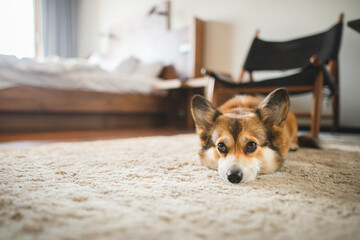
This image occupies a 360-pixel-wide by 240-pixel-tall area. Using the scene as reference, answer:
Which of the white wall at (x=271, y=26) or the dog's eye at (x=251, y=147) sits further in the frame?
the white wall at (x=271, y=26)

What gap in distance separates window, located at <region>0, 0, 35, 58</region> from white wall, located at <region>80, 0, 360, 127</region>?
3.48m

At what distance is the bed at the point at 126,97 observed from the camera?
2.58 metres

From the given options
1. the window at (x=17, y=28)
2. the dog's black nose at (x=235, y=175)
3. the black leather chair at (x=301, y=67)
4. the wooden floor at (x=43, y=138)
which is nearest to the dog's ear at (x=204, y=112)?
the dog's black nose at (x=235, y=175)

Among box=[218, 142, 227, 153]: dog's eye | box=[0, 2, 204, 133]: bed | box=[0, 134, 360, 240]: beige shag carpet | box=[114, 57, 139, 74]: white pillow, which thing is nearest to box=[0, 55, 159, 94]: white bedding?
box=[0, 2, 204, 133]: bed

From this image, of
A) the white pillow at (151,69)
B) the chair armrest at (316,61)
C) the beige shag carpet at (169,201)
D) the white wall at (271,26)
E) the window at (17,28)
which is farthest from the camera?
the window at (17,28)

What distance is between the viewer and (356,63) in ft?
8.33

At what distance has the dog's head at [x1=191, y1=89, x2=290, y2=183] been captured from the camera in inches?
37.0

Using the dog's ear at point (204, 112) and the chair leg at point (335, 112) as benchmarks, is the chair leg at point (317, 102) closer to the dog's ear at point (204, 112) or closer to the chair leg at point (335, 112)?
the chair leg at point (335, 112)

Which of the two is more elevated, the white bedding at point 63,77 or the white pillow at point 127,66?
the white pillow at point 127,66

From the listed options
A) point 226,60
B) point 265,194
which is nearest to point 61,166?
point 265,194

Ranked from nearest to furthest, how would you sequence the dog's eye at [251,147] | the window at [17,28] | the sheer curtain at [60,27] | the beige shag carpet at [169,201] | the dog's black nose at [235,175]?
the beige shag carpet at [169,201] < the dog's black nose at [235,175] < the dog's eye at [251,147] < the window at [17,28] < the sheer curtain at [60,27]

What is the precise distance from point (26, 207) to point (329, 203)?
0.93 m

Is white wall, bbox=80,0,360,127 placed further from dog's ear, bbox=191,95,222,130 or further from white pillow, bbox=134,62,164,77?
dog's ear, bbox=191,95,222,130

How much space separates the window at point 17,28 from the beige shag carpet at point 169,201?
19.5 feet
